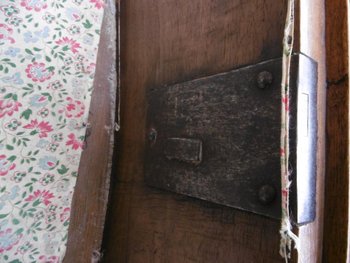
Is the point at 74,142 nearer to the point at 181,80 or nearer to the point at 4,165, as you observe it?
the point at 4,165

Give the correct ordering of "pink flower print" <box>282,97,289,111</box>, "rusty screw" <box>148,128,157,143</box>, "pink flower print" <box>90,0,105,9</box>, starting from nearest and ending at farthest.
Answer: "pink flower print" <box>282,97,289,111</box> → "rusty screw" <box>148,128,157,143</box> → "pink flower print" <box>90,0,105,9</box>

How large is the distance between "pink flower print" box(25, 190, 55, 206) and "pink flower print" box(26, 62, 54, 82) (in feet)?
0.82

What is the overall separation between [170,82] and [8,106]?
345mm

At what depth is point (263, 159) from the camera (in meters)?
0.35

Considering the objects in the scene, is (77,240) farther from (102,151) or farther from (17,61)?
(17,61)

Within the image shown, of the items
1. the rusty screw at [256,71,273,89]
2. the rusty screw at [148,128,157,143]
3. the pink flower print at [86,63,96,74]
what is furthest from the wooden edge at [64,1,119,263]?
the rusty screw at [256,71,273,89]

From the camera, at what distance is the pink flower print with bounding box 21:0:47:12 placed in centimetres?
60

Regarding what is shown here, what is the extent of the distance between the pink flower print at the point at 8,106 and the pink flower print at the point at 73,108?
10cm

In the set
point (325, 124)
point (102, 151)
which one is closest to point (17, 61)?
point (102, 151)

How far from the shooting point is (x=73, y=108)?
2.06 ft

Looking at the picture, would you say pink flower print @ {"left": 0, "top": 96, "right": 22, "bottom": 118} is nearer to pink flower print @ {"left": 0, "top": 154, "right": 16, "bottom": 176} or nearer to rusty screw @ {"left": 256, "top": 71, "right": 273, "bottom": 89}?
pink flower print @ {"left": 0, "top": 154, "right": 16, "bottom": 176}

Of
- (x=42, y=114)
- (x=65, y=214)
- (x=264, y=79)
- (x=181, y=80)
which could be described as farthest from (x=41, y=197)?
(x=264, y=79)

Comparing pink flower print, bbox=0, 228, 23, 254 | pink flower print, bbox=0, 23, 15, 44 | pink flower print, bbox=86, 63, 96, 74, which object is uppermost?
pink flower print, bbox=0, 23, 15, 44

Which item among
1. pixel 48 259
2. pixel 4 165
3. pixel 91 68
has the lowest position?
pixel 48 259
